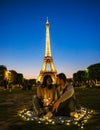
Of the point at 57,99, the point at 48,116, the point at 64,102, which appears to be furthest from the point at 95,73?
the point at 48,116

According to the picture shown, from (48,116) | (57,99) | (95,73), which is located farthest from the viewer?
(95,73)

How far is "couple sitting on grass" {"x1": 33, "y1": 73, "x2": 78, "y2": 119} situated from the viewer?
10.3m

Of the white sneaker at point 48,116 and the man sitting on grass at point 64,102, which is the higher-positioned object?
the man sitting on grass at point 64,102

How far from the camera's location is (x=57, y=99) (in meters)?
10.9

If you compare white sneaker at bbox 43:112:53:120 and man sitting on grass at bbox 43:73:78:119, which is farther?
white sneaker at bbox 43:112:53:120

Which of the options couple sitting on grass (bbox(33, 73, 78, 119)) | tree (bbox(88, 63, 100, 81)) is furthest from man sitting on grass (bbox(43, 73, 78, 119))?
tree (bbox(88, 63, 100, 81))

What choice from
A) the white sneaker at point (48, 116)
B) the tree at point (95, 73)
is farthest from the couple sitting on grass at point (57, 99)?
the tree at point (95, 73)

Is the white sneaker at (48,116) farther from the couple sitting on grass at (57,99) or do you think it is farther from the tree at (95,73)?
the tree at (95,73)

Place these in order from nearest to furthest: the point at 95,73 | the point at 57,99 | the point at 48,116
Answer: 1. the point at 48,116
2. the point at 57,99
3. the point at 95,73

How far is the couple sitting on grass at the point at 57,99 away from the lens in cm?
1034

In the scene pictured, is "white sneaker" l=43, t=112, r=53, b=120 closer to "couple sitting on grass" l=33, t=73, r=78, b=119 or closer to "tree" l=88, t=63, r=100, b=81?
"couple sitting on grass" l=33, t=73, r=78, b=119

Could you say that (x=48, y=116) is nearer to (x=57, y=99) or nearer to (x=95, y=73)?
(x=57, y=99)

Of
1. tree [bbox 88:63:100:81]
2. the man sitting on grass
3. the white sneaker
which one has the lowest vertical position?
the white sneaker

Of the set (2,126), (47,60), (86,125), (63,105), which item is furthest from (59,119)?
(47,60)
